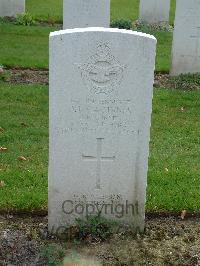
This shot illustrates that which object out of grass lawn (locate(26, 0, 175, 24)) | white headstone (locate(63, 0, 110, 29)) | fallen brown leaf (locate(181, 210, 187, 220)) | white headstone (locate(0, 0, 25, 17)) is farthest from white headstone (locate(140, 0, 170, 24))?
fallen brown leaf (locate(181, 210, 187, 220))

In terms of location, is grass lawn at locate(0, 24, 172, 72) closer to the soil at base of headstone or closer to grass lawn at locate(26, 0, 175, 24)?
grass lawn at locate(26, 0, 175, 24)

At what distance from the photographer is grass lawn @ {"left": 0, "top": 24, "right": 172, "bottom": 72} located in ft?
35.4

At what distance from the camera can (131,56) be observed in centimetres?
436

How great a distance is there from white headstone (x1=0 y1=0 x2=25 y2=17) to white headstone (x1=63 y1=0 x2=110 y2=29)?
5073 mm

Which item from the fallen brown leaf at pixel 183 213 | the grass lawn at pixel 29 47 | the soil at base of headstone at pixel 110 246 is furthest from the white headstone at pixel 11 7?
the fallen brown leaf at pixel 183 213

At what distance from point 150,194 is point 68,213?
0.99m

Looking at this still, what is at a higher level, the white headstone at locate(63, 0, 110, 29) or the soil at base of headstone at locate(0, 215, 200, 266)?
the white headstone at locate(63, 0, 110, 29)

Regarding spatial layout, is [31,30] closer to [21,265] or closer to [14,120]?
[14,120]

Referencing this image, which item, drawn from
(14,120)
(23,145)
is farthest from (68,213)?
(14,120)

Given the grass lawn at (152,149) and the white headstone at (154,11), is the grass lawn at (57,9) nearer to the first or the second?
the white headstone at (154,11)

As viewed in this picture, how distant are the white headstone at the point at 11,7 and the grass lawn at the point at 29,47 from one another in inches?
53.4

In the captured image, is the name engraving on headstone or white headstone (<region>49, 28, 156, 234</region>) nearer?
white headstone (<region>49, 28, 156, 234</region>)

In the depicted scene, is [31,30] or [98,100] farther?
[31,30]

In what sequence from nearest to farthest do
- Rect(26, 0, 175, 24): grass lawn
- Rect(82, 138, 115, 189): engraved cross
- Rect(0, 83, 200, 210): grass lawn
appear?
Rect(82, 138, 115, 189): engraved cross
Rect(0, 83, 200, 210): grass lawn
Rect(26, 0, 175, 24): grass lawn
